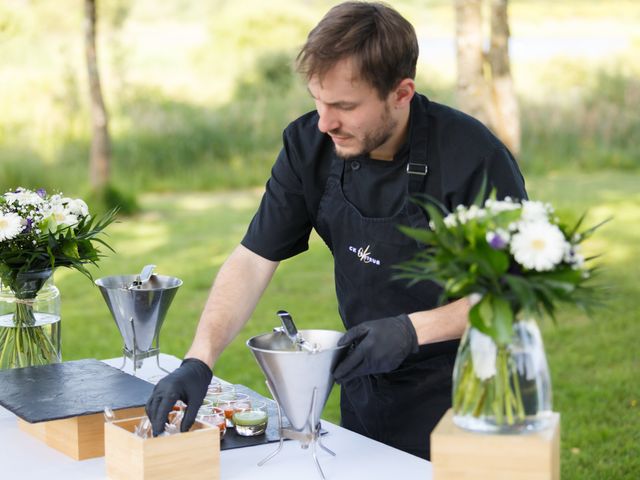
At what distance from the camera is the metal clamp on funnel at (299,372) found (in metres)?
1.88

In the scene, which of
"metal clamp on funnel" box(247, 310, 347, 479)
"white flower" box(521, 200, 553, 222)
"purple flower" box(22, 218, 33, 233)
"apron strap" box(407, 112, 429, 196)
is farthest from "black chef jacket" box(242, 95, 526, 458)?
"white flower" box(521, 200, 553, 222)

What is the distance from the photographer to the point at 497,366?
1642 mm

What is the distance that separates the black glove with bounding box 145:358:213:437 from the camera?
1944mm

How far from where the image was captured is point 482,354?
65.0 inches

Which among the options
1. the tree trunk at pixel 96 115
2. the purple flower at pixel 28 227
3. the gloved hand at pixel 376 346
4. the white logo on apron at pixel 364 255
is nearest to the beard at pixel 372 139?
the white logo on apron at pixel 364 255

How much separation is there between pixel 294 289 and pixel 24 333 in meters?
4.59

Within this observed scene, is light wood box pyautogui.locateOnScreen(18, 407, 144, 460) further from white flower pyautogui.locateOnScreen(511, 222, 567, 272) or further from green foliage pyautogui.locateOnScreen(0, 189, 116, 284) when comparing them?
white flower pyautogui.locateOnScreen(511, 222, 567, 272)

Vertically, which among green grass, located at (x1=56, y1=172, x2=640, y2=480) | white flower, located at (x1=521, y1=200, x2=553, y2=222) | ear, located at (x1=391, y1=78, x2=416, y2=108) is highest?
ear, located at (x1=391, y1=78, x2=416, y2=108)

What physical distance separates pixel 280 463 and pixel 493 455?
58 centimetres

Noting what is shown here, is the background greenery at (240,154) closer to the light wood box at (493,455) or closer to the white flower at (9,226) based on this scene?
the light wood box at (493,455)

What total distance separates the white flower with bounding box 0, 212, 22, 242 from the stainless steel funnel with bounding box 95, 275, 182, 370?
257 millimetres

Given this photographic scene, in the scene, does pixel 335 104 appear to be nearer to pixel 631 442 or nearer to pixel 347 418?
pixel 347 418

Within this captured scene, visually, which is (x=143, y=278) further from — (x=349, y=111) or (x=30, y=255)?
(x=349, y=111)

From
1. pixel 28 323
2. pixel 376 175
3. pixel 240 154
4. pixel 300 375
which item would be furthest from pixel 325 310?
pixel 240 154
